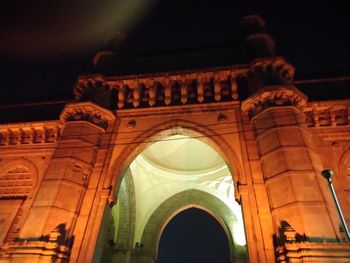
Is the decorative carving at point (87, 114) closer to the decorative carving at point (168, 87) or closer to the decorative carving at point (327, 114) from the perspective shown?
the decorative carving at point (168, 87)

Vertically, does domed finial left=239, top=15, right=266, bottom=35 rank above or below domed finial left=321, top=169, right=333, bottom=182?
above

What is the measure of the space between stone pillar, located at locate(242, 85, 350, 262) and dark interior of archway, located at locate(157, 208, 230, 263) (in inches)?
1490

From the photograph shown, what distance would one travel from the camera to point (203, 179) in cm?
1516

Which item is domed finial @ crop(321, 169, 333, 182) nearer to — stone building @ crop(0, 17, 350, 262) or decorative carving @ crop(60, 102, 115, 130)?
stone building @ crop(0, 17, 350, 262)

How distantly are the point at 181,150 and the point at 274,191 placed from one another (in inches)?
327

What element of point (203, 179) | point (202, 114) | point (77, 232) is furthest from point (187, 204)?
point (77, 232)

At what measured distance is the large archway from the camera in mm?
13789

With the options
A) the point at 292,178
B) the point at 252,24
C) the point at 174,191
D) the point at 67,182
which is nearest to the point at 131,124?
the point at 67,182

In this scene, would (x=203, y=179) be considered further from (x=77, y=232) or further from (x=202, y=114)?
(x=77, y=232)

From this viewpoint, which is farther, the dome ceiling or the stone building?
the dome ceiling

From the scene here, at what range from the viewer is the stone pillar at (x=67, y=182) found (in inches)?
277

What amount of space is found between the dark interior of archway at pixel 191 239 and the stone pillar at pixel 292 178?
37.9 meters

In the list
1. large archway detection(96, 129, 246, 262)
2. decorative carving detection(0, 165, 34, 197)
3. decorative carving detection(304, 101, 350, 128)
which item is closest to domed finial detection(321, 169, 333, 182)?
decorative carving detection(304, 101, 350, 128)

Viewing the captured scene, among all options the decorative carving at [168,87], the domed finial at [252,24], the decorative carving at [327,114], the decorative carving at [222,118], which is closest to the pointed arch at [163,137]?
the decorative carving at [222,118]
